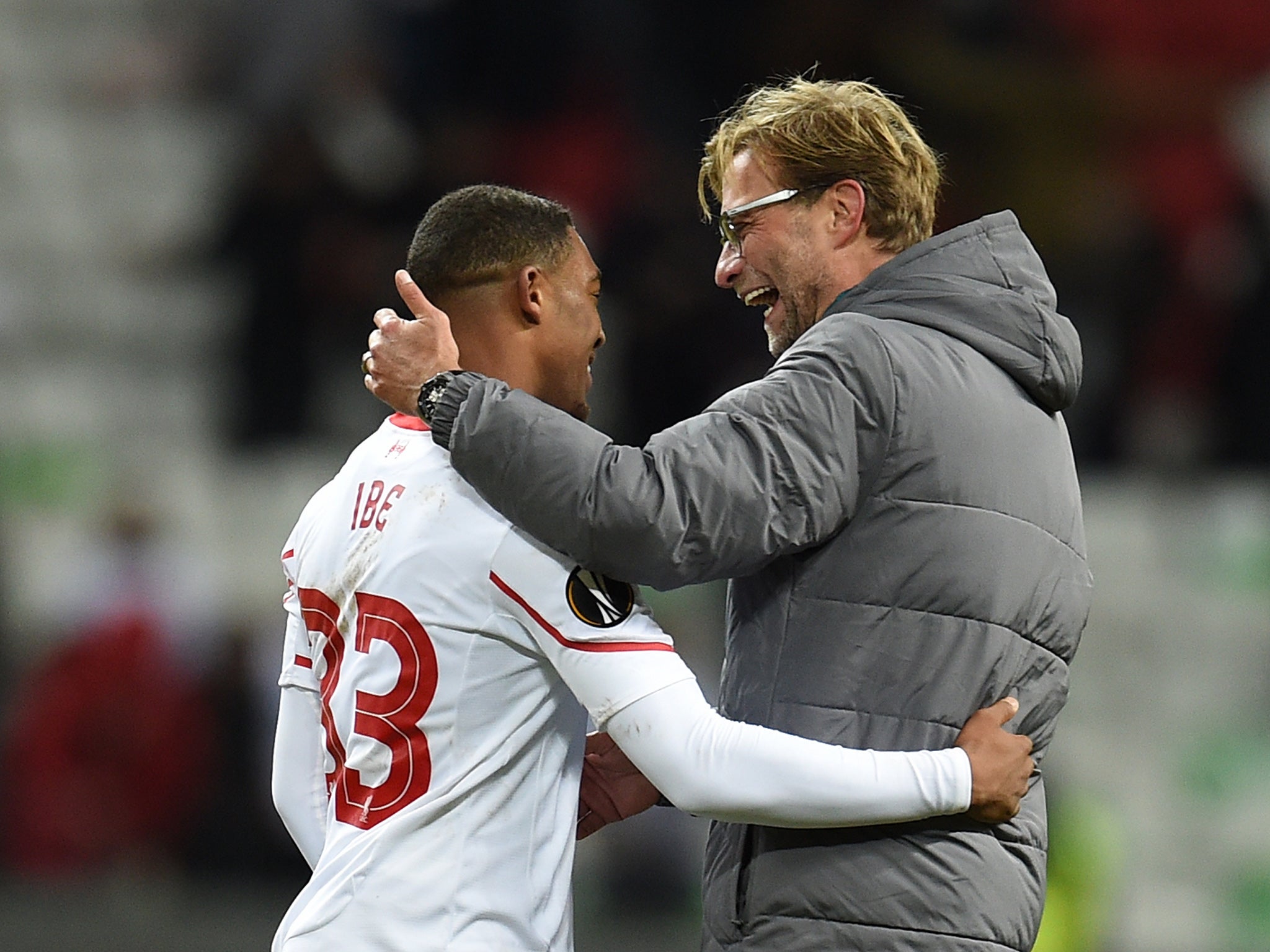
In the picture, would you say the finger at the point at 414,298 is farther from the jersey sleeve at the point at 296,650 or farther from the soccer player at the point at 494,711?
the jersey sleeve at the point at 296,650

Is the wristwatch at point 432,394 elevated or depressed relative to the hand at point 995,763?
elevated

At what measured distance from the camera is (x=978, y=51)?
28.2 feet

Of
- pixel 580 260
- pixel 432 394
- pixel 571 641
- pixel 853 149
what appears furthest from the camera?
pixel 853 149

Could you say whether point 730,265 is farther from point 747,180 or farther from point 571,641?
point 571,641

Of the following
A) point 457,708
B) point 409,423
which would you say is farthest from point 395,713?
point 409,423

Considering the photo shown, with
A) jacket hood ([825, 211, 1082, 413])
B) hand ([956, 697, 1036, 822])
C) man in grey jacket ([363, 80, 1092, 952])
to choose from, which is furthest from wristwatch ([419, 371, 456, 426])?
hand ([956, 697, 1036, 822])

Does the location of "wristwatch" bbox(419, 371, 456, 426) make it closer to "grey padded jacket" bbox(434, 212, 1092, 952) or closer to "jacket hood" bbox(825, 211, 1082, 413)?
"grey padded jacket" bbox(434, 212, 1092, 952)

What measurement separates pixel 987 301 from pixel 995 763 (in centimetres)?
62

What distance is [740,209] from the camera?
274 cm

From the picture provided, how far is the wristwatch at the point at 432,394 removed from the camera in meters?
2.44

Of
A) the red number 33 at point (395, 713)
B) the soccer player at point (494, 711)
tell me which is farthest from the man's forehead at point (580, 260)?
the red number 33 at point (395, 713)

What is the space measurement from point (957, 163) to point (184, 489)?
358 cm

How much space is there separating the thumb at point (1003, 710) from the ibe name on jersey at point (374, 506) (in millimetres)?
820

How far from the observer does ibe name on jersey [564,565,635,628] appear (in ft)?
7.71
